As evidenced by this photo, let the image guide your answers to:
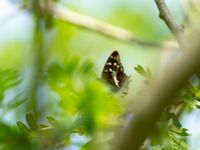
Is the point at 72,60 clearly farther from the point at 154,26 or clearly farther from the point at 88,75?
the point at 154,26

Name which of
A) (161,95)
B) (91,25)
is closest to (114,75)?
(161,95)

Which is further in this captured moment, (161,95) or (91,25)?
(91,25)

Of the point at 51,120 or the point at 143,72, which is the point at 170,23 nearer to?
the point at 143,72

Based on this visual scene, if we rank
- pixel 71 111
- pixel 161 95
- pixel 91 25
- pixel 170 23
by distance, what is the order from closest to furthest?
1. pixel 161 95
2. pixel 71 111
3. pixel 170 23
4. pixel 91 25

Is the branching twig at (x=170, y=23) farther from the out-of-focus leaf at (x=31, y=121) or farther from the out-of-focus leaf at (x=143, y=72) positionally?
the out-of-focus leaf at (x=31, y=121)

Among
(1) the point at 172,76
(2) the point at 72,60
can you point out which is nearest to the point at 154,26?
(2) the point at 72,60

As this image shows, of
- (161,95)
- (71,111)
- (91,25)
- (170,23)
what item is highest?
(91,25)

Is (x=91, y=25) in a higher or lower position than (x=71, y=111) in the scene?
higher

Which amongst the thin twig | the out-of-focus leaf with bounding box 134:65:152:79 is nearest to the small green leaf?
the out-of-focus leaf with bounding box 134:65:152:79
